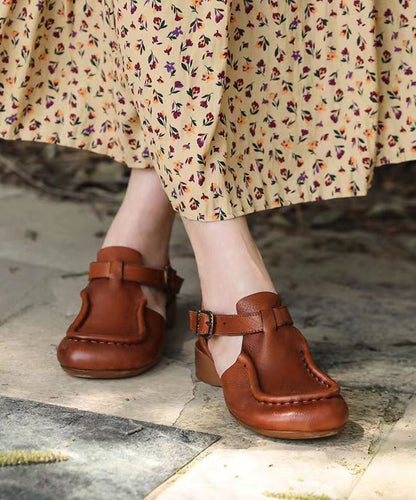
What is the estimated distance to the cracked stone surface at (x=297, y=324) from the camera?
1050 mm

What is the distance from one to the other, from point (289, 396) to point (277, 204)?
0.98 ft

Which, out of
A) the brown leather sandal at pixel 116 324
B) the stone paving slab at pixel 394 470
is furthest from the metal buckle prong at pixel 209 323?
the stone paving slab at pixel 394 470

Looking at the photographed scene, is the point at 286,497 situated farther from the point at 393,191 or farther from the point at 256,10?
the point at 393,191

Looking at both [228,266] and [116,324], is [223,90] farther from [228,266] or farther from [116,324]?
[116,324]

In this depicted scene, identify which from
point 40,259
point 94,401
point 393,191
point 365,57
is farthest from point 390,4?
point 393,191

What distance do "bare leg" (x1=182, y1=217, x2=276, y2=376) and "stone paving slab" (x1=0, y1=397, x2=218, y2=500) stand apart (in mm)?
153

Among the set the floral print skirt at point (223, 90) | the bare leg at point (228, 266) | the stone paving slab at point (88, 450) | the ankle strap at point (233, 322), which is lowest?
the stone paving slab at point (88, 450)

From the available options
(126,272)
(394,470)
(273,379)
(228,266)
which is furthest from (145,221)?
(394,470)

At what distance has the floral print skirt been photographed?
Result: 3.79ft

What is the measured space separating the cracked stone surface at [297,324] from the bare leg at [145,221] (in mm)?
157

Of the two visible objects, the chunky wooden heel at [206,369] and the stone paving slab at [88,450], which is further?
the chunky wooden heel at [206,369]

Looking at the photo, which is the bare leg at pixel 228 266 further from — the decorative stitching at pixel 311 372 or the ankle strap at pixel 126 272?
the ankle strap at pixel 126 272

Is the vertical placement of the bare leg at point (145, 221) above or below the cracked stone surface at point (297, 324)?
above

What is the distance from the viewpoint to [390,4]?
1367 mm
